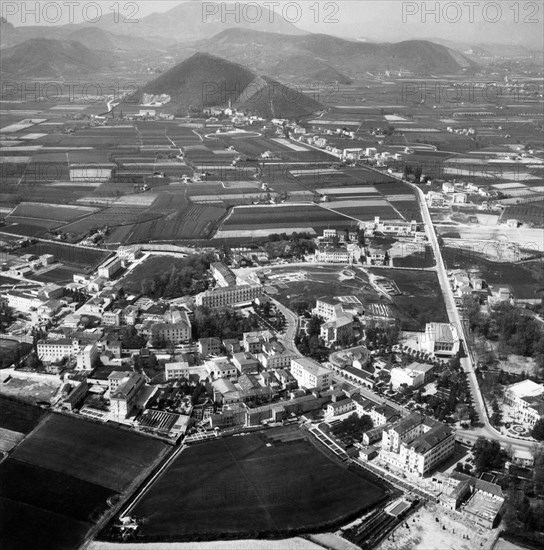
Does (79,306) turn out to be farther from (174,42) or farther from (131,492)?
(174,42)

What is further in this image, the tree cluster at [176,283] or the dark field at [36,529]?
the tree cluster at [176,283]

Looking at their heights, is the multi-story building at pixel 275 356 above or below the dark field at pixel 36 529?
above

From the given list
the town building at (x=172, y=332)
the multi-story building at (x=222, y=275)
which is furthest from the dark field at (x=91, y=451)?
the multi-story building at (x=222, y=275)

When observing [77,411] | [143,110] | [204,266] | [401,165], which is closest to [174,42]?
[143,110]

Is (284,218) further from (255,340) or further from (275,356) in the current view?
(275,356)

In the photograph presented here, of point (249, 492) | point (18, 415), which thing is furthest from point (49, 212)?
point (249, 492)

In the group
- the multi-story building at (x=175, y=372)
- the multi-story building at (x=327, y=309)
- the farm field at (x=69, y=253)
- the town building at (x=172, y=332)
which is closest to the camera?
the multi-story building at (x=175, y=372)

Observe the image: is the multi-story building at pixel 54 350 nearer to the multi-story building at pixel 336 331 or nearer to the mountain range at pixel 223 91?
the multi-story building at pixel 336 331
